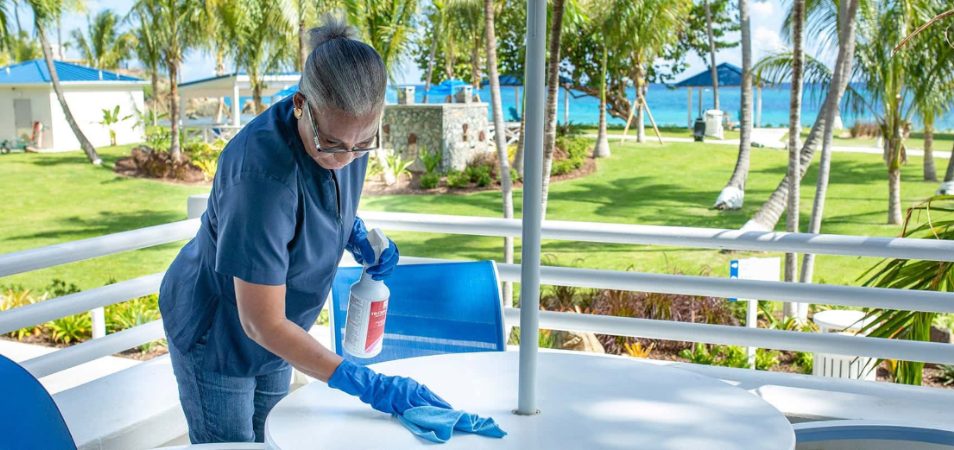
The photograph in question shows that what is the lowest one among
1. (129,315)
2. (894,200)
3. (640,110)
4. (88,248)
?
(129,315)

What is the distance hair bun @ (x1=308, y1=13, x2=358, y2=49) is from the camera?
1.36m

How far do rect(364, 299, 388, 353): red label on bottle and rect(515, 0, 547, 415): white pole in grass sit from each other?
0.89 feet

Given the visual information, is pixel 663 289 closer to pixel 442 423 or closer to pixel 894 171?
pixel 442 423

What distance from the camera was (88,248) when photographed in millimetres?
2041

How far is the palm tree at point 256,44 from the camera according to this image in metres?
22.6

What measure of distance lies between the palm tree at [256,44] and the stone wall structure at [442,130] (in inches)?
176

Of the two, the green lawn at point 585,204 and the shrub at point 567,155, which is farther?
the shrub at point 567,155

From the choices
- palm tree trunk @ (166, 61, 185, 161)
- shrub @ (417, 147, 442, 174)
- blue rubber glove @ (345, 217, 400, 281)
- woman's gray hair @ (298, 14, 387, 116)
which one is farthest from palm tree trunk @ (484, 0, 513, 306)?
palm tree trunk @ (166, 61, 185, 161)

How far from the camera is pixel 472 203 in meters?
18.5

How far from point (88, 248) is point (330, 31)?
958 millimetres

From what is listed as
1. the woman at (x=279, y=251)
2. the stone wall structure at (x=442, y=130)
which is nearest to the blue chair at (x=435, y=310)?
the woman at (x=279, y=251)

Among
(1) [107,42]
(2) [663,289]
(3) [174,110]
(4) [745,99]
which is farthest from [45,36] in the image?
(2) [663,289]

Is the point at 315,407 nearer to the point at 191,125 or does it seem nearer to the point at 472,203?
the point at 472,203

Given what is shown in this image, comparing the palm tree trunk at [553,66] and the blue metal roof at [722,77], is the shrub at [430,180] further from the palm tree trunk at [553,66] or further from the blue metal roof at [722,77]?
the blue metal roof at [722,77]
